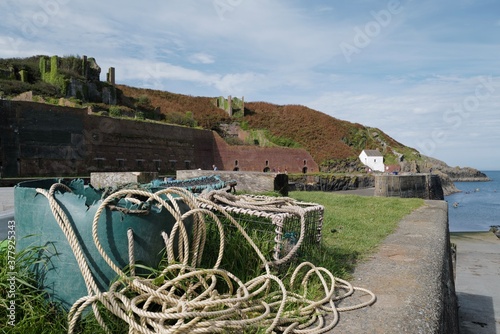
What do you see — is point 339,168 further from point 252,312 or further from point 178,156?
point 252,312

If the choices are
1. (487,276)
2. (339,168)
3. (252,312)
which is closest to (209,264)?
(252,312)

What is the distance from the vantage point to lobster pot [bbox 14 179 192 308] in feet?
6.74

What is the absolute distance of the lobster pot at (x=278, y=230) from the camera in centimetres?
290

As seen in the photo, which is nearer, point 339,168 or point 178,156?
point 178,156

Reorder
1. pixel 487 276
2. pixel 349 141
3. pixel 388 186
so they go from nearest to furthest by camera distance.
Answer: pixel 487 276 < pixel 388 186 < pixel 349 141

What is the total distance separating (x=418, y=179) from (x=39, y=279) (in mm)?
19545

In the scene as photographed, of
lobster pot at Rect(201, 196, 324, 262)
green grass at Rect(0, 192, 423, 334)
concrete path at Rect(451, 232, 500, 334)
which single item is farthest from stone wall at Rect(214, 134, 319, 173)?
lobster pot at Rect(201, 196, 324, 262)

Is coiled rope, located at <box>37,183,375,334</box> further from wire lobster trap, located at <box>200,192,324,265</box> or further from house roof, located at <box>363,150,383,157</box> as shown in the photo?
house roof, located at <box>363,150,383,157</box>

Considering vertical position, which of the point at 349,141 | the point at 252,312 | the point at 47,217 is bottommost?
the point at 252,312

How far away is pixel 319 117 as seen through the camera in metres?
50.0

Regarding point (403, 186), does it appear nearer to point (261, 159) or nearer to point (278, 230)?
point (278, 230)

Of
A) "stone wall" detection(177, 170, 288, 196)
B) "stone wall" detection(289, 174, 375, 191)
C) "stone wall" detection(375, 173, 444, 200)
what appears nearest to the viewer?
"stone wall" detection(177, 170, 288, 196)

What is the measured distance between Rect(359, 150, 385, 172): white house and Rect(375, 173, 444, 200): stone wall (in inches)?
1059

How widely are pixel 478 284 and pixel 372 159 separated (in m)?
36.5
